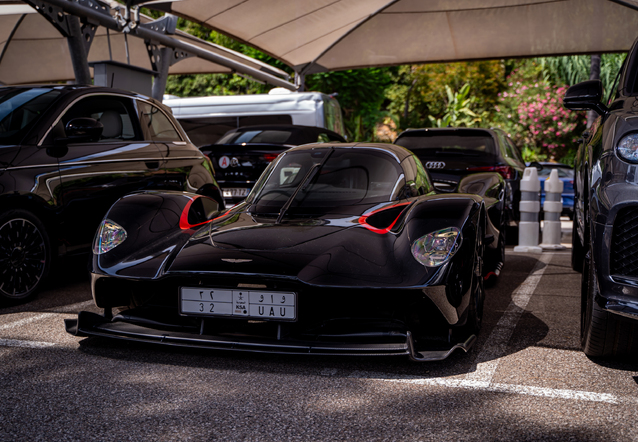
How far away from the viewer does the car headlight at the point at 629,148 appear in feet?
9.25

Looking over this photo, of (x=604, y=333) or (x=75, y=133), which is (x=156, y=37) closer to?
(x=75, y=133)

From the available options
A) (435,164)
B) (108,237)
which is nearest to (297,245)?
(108,237)

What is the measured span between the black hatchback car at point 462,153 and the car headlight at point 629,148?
4868 millimetres

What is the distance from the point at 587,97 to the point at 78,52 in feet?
24.5

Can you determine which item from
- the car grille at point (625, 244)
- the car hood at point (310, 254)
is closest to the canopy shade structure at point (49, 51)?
the car hood at point (310, 254)

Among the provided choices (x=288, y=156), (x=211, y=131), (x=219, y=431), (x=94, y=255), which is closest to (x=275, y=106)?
(x=211, y=131)

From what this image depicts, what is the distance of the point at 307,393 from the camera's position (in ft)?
9.04

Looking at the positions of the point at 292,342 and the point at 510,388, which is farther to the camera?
the point at 292,342

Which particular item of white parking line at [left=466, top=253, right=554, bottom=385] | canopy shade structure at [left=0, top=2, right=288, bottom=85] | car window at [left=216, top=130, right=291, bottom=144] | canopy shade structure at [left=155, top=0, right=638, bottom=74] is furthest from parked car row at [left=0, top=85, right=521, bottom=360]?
canopy shade structure at [left=0, top=2, right=288, bottom=85]

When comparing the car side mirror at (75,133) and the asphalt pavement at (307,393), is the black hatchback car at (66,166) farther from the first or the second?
the asphalt pavement at (307,393)

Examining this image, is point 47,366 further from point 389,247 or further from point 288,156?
point 288,156

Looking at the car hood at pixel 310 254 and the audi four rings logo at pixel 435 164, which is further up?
the audi four rings logo at pixel 435 164

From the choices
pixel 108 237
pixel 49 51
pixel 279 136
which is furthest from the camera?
pixel 49 51

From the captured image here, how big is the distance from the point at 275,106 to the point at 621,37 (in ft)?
23.9
